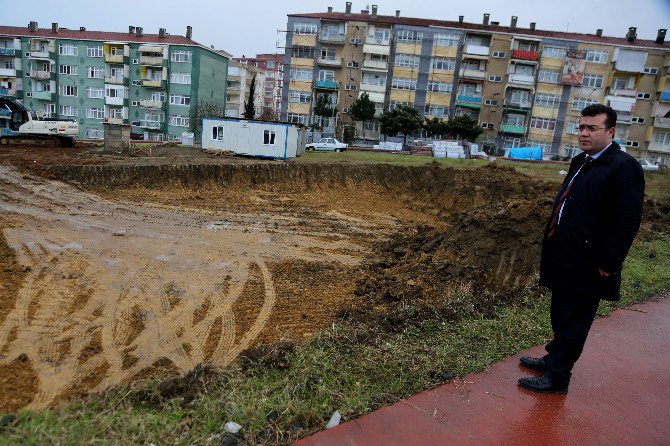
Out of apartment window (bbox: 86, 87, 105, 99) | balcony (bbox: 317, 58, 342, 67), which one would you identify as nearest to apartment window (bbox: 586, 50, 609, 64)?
balcony (bbox: 317, 58, 342, 67)

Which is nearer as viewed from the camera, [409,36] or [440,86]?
[409,36]

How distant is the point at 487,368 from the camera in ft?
12.9

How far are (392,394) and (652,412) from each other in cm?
199

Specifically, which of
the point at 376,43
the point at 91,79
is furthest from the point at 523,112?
the point at 91,79

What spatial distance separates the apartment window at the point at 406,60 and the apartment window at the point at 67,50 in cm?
3716

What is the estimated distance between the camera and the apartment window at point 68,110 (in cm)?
5462

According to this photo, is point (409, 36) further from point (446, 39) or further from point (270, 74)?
point (270, 74)

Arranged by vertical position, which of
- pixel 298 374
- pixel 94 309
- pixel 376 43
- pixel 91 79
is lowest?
pixel 94 309

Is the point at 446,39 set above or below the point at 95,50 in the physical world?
above

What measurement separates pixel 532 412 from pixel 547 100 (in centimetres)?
5486

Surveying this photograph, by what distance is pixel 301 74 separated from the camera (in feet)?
174

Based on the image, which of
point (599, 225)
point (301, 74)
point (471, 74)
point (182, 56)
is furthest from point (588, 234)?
point (182, 56)

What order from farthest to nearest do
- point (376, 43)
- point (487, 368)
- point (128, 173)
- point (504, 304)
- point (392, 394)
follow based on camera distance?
point (376, 43) < point (128, 173) < point (504, 304) < point (487, 368) < point (392, 394)

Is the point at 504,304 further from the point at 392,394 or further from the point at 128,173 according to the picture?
the point at 128,173
